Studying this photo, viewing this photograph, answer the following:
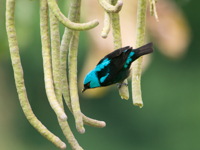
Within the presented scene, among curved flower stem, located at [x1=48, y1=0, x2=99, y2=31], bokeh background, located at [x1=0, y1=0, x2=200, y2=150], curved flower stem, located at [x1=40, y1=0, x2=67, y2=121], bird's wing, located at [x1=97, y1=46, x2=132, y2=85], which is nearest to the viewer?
curved flower stem, located at [x1=48, y1=0, x2=99, y2=31]

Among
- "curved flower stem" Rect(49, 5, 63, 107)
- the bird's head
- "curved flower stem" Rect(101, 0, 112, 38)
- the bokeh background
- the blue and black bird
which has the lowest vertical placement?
the bokeh background

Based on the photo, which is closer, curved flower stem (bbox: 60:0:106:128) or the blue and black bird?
curved flower stem (bbox: 60:0:106:128)

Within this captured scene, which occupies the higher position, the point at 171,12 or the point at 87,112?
the point at 171,12

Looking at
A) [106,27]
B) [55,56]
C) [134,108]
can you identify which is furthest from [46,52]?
[134,108]

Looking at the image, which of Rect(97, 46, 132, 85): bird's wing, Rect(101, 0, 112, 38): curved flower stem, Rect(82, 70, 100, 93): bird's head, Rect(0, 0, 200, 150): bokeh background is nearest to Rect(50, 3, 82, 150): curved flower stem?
Rect(101, 0, 112, 38): curved flower stem

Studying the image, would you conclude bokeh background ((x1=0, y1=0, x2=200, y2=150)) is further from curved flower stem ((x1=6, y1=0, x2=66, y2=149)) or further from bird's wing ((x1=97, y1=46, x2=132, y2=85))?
curved flower stem ((x1=6, y1=0, x2=66, y2=149))

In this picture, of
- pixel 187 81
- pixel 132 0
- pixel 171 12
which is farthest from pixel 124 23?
pixel 187 81

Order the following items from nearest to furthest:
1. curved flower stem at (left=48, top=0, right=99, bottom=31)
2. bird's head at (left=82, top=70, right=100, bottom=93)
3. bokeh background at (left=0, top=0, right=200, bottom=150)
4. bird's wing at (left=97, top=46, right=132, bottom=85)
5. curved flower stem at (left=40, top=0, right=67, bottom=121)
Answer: curved flower stem at (left=48, top=0, right=99, bottom=31) < curved flower stem at (left=40, top=0, right=67, bottom=121) < bird's wing at (left=97, top=46, right=132, bottom=85) < bird's head at (left=82, top=70, right=100, bottom=93) < bokeh background at (left=0, top=0, right=200, bottom=150)

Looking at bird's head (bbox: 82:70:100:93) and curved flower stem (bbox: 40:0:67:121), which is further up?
curved flower stem (bbox: 40:0:67:121)

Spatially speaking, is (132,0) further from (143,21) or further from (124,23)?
(143,21)

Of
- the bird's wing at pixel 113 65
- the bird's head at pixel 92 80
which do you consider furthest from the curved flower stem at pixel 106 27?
the bird's head at pixel 92 80
